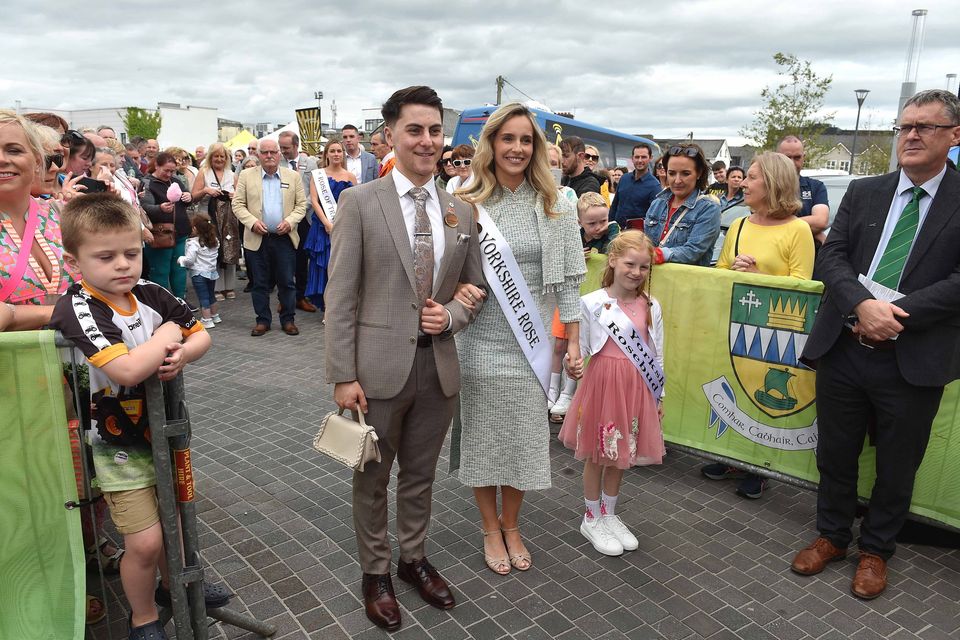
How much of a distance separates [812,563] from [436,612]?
5.98 ft

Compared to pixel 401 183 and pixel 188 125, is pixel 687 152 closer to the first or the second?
pixel 401 183

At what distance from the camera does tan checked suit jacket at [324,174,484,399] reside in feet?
8.77

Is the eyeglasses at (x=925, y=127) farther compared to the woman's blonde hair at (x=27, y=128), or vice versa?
the eyeglasses at (x=925, y=127)

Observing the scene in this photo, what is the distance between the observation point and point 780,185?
12.8 ft

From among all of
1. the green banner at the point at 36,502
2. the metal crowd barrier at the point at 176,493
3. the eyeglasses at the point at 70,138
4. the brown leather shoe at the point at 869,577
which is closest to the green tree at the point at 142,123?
the eyeglasses at the point at 70,138

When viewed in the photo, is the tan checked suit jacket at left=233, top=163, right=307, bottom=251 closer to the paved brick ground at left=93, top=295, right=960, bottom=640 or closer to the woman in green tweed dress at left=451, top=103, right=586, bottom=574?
the paved brick ground at left=93, top=295, right=960, bottom=640

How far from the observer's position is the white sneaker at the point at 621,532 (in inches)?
138

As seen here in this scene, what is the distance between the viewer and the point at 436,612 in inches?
118

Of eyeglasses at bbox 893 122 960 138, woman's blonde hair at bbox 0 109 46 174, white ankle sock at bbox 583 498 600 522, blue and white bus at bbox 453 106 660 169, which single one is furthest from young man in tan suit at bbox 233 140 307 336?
blue and white bus at bbox 453 106 660 169

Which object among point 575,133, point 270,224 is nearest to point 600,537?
point 270,224

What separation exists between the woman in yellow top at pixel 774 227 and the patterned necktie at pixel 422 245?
2.16m

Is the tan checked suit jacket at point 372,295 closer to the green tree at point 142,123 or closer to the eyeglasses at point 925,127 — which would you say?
the eyeglasses at point 925,127

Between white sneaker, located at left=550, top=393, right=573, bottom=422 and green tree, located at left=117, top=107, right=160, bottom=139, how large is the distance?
52732 mm

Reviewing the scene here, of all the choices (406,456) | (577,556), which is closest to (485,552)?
(577,556)
